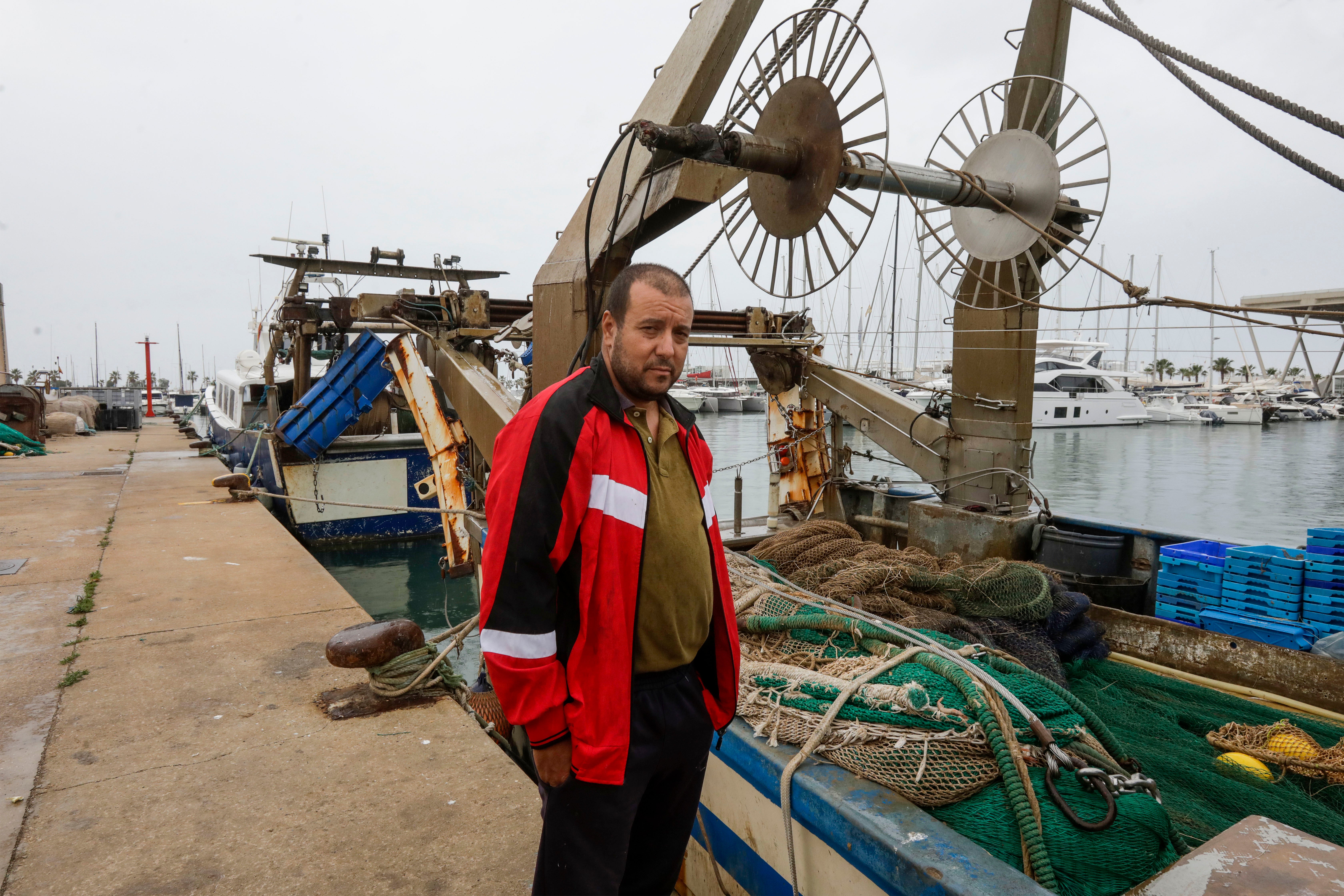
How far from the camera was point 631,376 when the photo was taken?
5.71 feet

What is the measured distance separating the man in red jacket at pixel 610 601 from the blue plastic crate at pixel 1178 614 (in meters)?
4.44

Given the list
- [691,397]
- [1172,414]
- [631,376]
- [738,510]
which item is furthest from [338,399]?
[1172,414]

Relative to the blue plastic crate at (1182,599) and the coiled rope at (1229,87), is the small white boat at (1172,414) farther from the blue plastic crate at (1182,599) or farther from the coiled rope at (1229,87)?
the coiled rope at (1229,87)

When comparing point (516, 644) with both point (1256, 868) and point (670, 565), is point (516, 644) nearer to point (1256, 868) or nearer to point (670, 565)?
point (670, 565)

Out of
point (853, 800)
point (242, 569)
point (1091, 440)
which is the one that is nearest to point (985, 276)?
point (853, 800)

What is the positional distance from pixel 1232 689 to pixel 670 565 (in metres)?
4.00

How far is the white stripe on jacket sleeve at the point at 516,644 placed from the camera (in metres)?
1.51

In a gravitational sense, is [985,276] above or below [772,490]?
above

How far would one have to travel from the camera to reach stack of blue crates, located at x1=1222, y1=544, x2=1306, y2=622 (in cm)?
451

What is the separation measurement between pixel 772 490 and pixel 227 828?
26.6ft

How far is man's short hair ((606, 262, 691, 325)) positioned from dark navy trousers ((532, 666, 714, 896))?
841 millimetres

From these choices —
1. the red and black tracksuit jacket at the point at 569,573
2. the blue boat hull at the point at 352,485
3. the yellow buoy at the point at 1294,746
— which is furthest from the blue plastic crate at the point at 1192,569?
the blue boat hull at the point at 352,485

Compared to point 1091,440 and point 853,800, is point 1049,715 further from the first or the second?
point 1091,440

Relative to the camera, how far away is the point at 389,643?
360 cm
